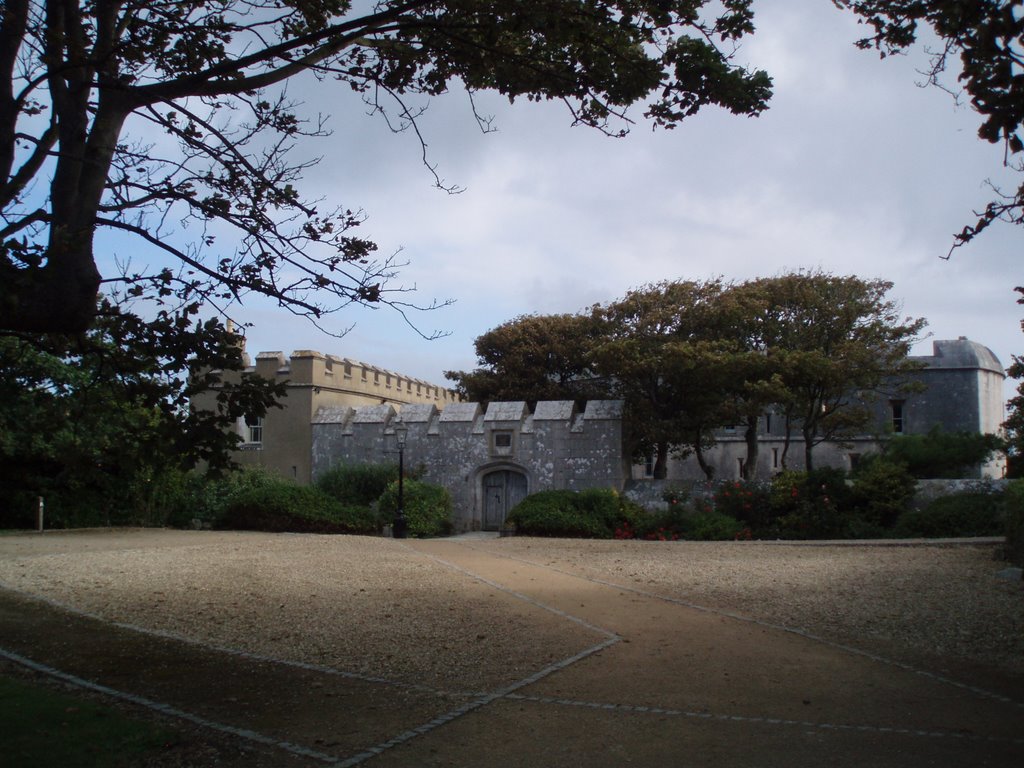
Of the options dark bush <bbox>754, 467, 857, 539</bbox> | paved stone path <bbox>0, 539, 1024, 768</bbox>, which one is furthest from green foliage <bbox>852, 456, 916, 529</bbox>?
paved stone path <bbox>0, 539, 1024, 768</bbox>

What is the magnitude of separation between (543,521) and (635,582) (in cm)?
765

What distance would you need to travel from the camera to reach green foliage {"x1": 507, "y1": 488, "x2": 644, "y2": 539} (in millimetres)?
18516

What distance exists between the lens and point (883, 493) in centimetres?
1741

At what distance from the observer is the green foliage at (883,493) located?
1728 centimetres

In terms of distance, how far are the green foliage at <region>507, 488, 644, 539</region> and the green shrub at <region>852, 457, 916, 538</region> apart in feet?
15.5

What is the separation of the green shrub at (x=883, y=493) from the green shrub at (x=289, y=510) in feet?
38.3

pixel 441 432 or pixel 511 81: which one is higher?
pixel 511 81

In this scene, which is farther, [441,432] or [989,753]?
[441,432]

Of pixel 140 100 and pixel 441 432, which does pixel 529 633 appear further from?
pixel 441 432

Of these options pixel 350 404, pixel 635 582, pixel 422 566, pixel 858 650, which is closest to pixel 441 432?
pixel 350 404

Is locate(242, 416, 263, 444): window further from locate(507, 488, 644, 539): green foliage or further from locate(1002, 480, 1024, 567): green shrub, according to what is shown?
locate(1002, 480, 1024, 567): green shrub

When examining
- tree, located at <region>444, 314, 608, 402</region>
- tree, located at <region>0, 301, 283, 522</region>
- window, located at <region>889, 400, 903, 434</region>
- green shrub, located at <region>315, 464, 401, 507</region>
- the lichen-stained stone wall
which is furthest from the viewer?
window, located at <region>889, 400, 903, 434</region>

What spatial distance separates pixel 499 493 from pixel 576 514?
354 cm

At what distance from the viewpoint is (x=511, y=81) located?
263 inches
